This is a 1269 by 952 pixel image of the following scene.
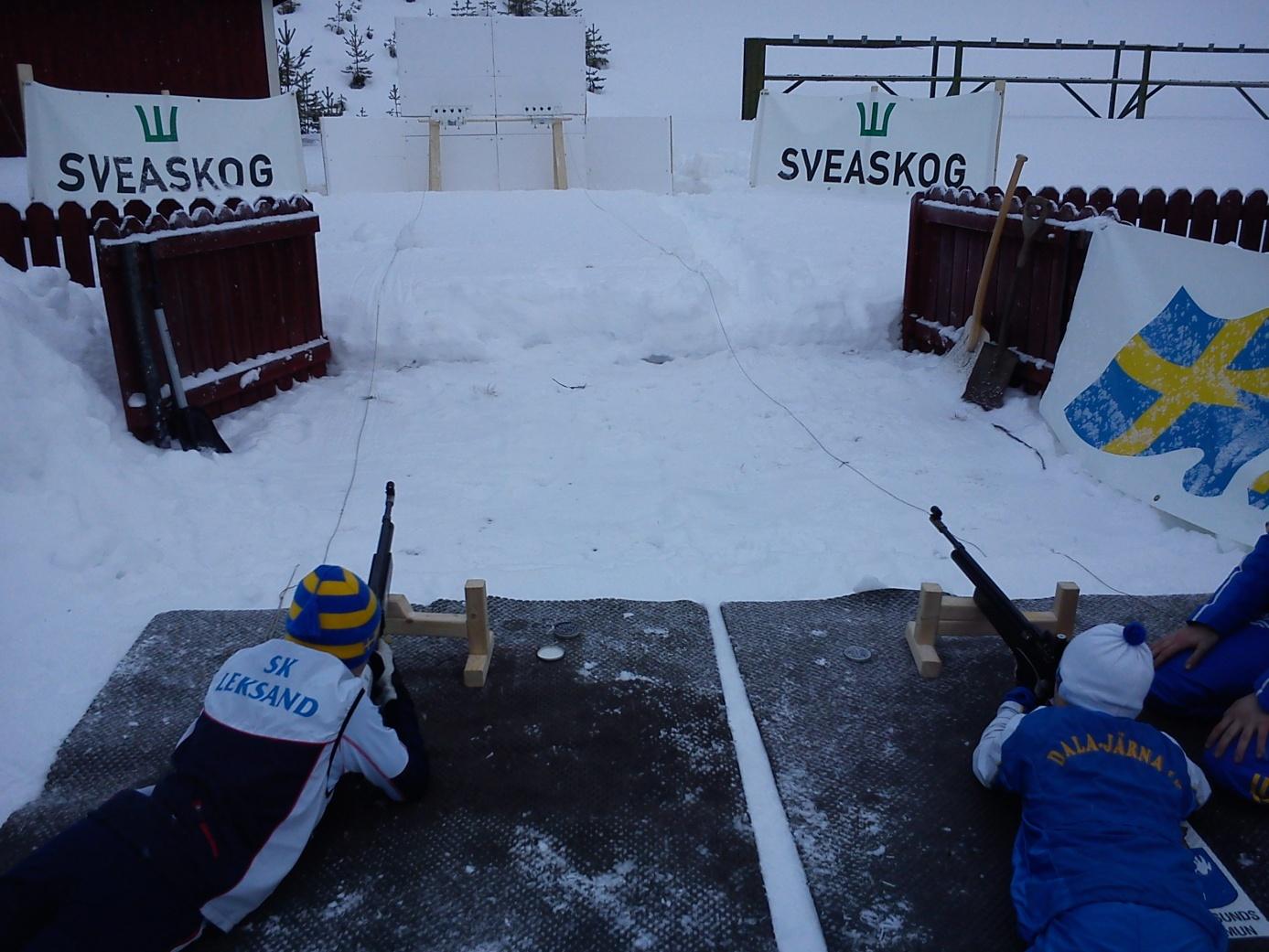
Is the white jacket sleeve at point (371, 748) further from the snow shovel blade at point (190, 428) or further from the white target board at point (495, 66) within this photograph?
the white target board at point (495, 66)

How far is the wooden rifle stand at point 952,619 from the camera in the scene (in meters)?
3.75

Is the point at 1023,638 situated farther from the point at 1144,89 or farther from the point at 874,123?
the point at 1144,89

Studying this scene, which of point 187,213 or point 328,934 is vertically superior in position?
point 187,213

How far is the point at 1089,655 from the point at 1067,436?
3.45 m

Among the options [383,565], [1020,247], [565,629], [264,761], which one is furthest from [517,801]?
[1020,247]

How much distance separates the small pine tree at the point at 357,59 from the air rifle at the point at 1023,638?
25.9 m

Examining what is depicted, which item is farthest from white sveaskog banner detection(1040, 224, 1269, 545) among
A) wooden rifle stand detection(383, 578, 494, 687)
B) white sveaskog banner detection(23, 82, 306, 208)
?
white sveaskog banner detection(23, 82, 306, 208)

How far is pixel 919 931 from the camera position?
261 centimetres

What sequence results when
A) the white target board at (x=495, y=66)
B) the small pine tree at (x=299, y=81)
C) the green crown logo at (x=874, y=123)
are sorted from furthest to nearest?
the small pine tree at (x=299, y=81) → the white target board at (x=495, y=66) → the green crown logo at (x=874, y=123)

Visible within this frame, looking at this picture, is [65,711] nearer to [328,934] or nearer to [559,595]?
[328,934]

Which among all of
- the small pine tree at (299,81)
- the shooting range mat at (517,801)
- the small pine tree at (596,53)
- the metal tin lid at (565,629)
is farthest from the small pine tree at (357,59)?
the metal tin lid at (565,629)

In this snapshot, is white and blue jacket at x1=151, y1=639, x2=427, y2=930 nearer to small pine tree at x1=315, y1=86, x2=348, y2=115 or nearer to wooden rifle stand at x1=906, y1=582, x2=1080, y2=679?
wooden rifle stand at x1=906, y1=582, x2=1080, y2=679

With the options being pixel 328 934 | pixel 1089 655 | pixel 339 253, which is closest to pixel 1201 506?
pixel 1089 655

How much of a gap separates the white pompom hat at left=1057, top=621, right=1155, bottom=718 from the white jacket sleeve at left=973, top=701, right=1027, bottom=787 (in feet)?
0.75
